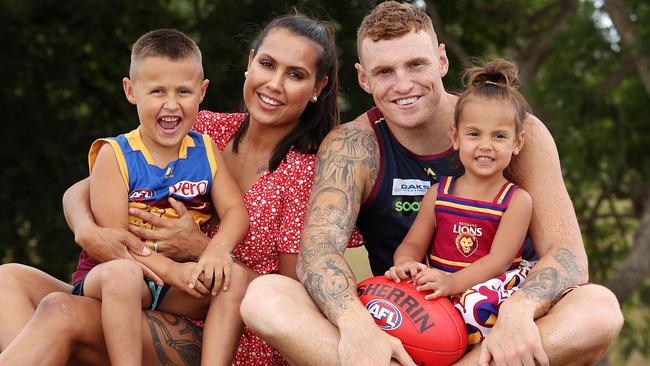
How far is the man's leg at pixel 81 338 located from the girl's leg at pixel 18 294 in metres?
0.21

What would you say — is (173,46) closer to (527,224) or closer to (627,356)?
(527,224)

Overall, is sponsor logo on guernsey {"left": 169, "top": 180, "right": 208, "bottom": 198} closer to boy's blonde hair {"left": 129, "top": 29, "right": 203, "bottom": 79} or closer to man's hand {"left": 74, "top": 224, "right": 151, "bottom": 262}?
man's hand {"left": 74, "top": 224, "right": 151, "bottom": 262}

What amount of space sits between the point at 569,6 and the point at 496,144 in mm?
8117

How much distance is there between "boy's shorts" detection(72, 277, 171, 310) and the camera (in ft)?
12.6

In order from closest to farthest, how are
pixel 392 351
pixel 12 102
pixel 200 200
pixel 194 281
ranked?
pixel 392 351, pixel 194 281, pixel 200 200, pixel 12 102

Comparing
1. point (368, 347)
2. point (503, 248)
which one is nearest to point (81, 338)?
point (368, 347)

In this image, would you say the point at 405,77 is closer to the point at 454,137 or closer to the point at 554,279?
the point at 454,137

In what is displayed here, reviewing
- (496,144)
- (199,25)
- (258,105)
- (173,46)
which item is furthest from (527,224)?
(199,25)

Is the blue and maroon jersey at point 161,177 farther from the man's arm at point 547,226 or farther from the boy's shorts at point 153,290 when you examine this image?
the man's arm at point 547,226

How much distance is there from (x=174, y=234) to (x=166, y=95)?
0.51m

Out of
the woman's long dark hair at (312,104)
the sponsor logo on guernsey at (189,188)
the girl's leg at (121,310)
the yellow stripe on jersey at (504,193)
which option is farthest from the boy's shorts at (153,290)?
the yellow stripe on jersey at (504,193)

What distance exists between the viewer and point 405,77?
164 inches

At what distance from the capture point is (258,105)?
4.24 metres

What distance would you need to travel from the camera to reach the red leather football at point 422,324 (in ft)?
11.9
